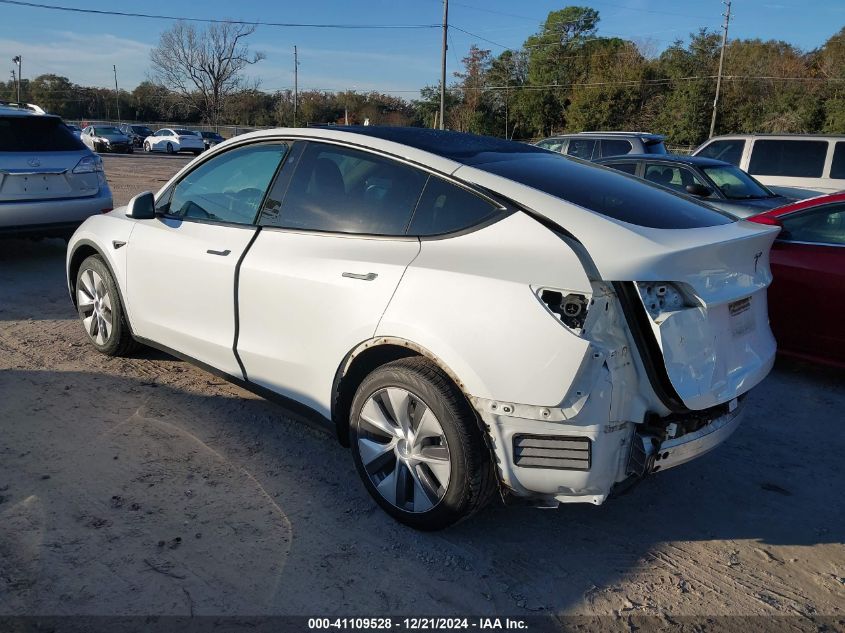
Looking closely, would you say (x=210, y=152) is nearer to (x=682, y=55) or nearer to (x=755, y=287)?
(x=755, y=287)

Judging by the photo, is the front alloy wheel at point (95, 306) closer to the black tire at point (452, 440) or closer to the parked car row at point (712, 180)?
the black tire at point (452, 440)

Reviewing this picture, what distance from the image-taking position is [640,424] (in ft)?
8.70

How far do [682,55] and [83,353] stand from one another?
5501cm

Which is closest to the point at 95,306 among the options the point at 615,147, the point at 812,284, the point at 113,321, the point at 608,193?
the point at 113,321

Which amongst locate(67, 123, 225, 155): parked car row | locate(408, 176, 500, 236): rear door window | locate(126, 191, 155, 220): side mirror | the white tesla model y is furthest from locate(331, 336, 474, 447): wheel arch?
locate(67, 123, 225, 155): parked car row

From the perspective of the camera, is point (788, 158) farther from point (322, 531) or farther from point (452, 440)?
point (322, 531)

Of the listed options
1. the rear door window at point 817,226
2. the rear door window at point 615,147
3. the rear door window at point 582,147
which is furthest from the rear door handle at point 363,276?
the rear door window at point 582,147

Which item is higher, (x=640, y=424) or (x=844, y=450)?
(x=640, y=424)

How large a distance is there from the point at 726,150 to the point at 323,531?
11.3 meters

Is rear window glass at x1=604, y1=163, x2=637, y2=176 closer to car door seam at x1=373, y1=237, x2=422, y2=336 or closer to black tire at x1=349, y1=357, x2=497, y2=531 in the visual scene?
car door seam at x1=373, y1=237, x2=422, y2=336

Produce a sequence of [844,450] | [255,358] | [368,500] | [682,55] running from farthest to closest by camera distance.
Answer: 1. [682,55]
2. [844,450]
3. [255,358]
4. [368,500]

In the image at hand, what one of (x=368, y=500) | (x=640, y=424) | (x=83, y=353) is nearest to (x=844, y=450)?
(x=640, y=424)

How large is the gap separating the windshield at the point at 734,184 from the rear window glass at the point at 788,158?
2272mm

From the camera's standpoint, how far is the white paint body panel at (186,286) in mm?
3801
